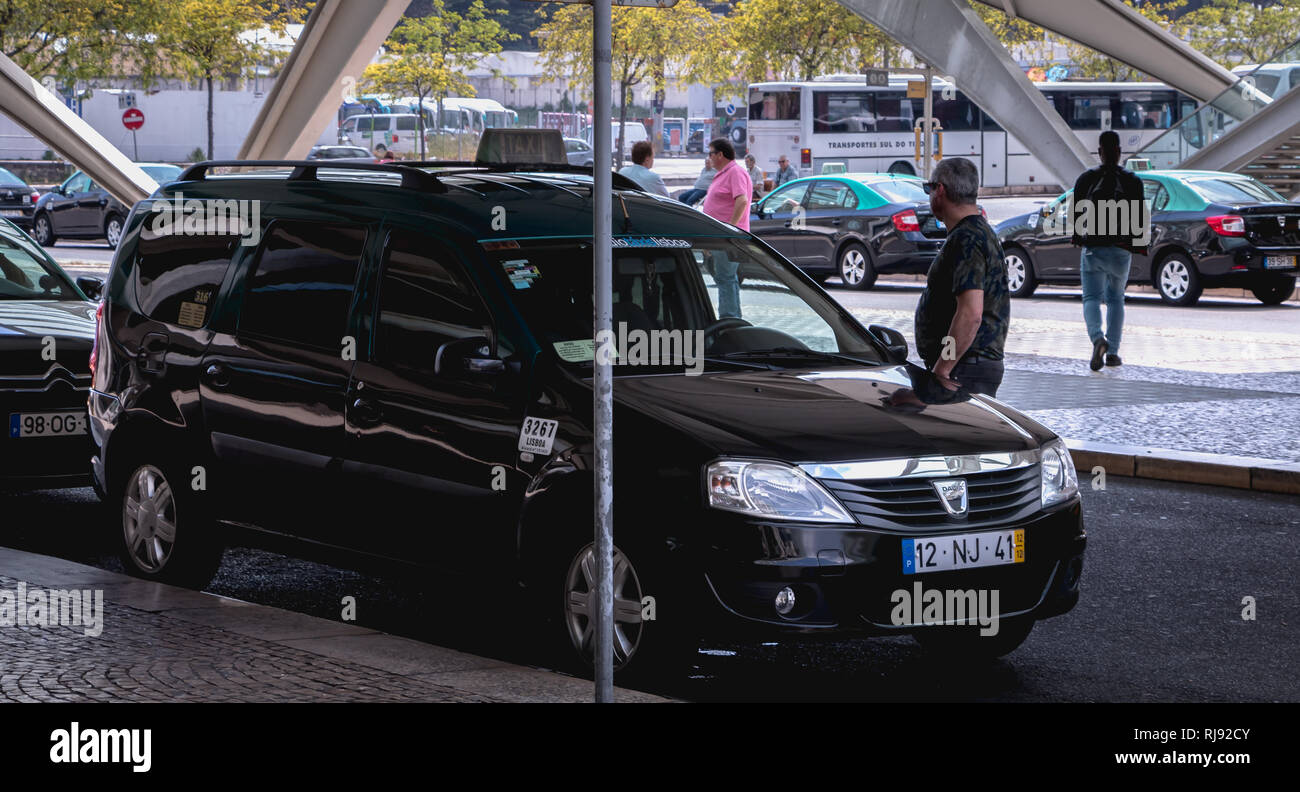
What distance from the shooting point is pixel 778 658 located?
6742mm

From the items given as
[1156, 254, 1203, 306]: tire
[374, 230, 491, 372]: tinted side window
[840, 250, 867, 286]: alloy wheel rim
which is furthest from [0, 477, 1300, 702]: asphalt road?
[840, 250, 867, 286]: alloy wheel rim

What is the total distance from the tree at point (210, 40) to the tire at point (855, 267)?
26.4m

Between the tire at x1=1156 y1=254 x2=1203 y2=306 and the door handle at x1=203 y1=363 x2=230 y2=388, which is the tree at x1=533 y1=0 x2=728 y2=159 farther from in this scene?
the door handle at x1=203 y1=363 x2=230 y2=388

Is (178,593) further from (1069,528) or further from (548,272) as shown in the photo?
(1069,528)

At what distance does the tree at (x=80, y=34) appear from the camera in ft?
141

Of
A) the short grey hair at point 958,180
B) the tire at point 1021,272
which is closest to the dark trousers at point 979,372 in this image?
the short grey hair at point 958,180

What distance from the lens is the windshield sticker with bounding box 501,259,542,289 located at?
6586 mm

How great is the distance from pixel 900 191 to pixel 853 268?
1261mm

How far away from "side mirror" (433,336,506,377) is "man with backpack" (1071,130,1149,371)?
344 inches

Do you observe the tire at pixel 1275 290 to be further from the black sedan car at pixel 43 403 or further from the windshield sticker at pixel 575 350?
the windshield sticker at pixel 575 350

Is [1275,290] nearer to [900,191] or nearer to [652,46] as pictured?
[900,191]

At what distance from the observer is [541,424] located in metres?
6.22
